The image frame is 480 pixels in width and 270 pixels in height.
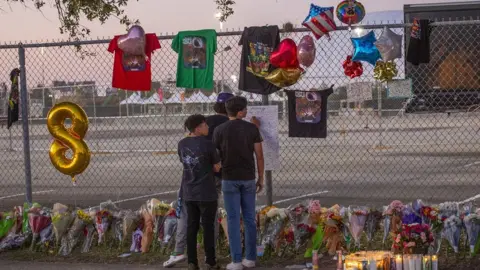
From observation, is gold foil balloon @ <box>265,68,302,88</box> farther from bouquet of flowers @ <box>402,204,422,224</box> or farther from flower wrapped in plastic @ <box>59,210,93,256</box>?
flower wrapped in plastic @ <box>59,210,93,256</box>

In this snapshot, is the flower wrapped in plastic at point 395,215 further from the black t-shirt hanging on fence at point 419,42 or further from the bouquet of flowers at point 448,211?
the black t-shirt hanging on fence at point 419,42

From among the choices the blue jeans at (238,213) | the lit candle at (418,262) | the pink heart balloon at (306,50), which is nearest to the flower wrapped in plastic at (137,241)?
the blue jeans at (238,213)

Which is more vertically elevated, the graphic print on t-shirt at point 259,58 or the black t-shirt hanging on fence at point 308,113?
the graphic print on t-shirt at point 259,58

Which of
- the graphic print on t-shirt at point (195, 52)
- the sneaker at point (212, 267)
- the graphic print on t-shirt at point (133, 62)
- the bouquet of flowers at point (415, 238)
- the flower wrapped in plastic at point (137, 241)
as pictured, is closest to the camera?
the bouquet of flowers at point (415, 238)

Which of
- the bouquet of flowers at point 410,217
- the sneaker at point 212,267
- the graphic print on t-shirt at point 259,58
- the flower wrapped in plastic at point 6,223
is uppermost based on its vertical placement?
the graphic print on t-shirt at point 259,58

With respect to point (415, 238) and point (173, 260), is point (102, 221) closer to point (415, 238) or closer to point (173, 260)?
point (173, 260)

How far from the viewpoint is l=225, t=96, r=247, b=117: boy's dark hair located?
7.45 m

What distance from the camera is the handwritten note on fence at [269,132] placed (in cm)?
817

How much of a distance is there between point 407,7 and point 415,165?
4.49 metres

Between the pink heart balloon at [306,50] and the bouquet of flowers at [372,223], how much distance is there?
5.70 feet

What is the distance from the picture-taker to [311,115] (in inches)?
324

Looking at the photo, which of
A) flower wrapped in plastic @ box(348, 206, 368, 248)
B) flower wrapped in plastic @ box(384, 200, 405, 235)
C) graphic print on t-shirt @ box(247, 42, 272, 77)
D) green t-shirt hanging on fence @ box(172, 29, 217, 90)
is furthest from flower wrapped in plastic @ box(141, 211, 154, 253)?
flower wrapped in plastic @ box(384, 200, 405, 235)

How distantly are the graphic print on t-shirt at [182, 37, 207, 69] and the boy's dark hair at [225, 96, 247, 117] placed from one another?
1.29 m

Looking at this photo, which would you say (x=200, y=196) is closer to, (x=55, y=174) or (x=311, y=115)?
(x=311, y=115)
